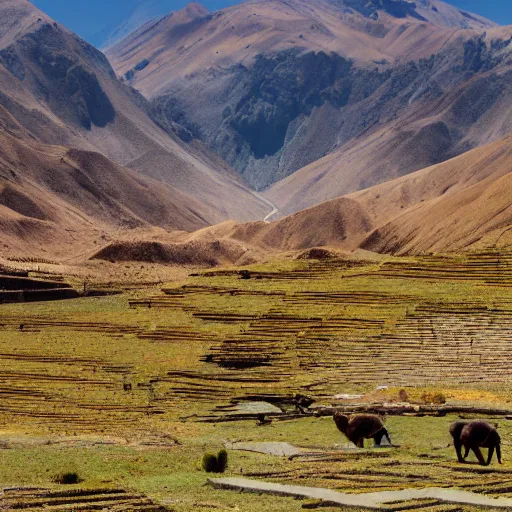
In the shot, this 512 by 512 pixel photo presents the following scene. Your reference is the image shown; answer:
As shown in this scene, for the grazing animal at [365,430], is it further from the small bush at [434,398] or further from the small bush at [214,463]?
the small bush at [434,398]

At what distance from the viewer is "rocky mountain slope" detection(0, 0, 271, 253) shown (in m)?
116

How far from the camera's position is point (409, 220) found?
103 metres

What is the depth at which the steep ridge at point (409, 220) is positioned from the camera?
274ft

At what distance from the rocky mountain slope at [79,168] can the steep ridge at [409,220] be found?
47.9 feet

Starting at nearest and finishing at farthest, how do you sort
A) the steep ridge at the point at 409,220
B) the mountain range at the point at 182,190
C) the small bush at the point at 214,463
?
the small bush at the point at 214,463, the steep ridge at the point at 409,220, the mountain range at the point at 182,190

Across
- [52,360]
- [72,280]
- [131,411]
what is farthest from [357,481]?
[72,280]

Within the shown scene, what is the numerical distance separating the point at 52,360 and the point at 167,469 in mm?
24400

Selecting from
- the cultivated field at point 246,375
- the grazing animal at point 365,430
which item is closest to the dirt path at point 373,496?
the cultivated field at point 246,375

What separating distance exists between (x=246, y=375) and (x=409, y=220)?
6745 cm

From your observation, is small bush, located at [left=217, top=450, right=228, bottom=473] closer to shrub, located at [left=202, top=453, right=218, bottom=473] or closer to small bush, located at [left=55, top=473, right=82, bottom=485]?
shrub, located at [left=202, top=453, right=218, bottom=473]

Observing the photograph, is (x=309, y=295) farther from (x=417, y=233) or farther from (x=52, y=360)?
(x=417, y=233)

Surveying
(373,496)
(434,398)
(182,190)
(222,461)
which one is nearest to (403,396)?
(434,398)

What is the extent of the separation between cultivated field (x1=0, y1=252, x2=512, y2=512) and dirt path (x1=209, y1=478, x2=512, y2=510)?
337 mm

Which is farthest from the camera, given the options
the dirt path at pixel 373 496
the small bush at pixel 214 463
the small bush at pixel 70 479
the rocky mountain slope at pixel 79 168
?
the rocky mountain slope at pixel 79 168
